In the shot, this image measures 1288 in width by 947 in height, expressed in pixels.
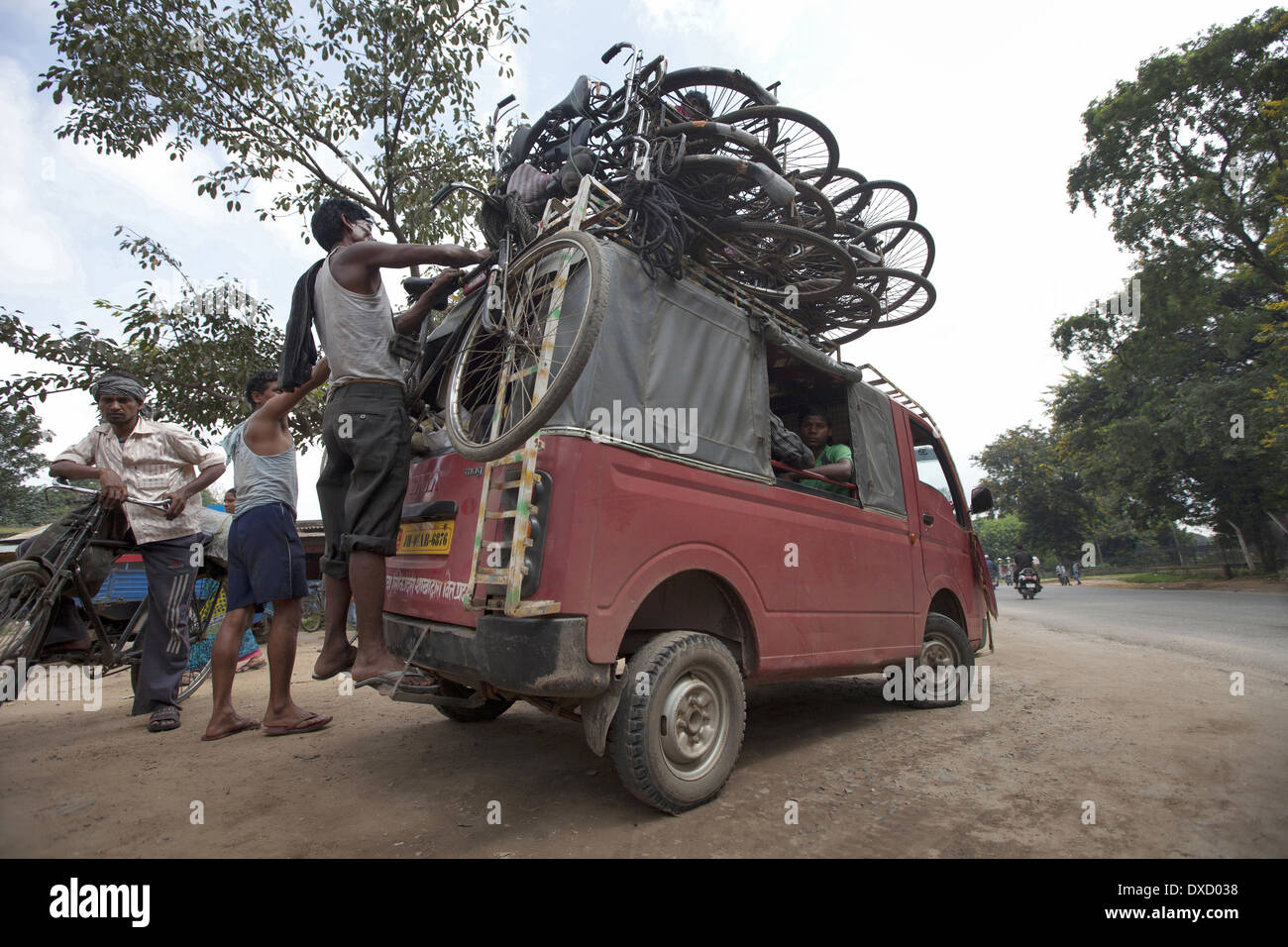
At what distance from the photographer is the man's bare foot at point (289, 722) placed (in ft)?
12.2

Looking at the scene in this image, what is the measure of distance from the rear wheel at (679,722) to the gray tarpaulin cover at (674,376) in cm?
87

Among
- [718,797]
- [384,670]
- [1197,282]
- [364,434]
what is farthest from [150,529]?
[1197,282]

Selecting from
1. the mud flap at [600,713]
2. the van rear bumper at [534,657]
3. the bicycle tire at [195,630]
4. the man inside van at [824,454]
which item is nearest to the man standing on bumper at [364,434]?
the van rear bumper at [534,657]

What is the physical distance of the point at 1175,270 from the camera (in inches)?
855

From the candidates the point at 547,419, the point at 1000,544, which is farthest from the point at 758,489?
the point at 1000,544

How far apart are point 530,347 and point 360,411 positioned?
2.65ft

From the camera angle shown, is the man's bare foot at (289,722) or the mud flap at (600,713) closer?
the mud flap at (600,713)

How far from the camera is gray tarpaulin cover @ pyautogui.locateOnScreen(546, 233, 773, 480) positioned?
2.61 meters

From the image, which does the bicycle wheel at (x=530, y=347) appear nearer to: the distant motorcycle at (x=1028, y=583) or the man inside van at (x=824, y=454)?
the man inside van at (x=824, y=454)

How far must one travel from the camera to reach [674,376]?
2.96 meters

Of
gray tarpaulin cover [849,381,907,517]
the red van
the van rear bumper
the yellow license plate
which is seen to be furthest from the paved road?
the yellow license plate

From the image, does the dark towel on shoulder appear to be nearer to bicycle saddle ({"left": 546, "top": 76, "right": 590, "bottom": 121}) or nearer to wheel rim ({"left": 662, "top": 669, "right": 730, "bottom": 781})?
bicycle saddle ({"left": 546, "top": 76, "right": 590, "bottom": 121})

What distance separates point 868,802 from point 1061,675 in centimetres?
388

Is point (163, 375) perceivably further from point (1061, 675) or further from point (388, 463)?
Result: point (1061, 675)
